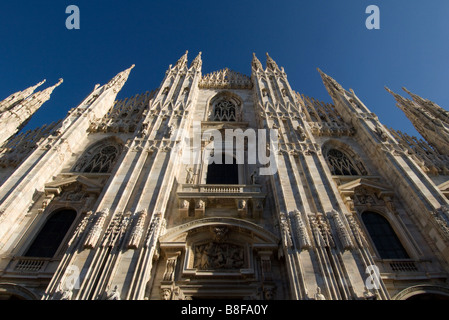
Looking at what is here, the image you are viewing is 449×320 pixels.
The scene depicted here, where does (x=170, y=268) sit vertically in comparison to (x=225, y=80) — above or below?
below

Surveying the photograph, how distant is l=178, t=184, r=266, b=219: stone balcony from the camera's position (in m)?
11.7

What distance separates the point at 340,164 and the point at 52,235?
49.0ft

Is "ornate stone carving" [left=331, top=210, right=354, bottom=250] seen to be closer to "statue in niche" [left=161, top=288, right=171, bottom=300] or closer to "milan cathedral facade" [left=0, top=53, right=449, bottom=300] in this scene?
"milan cathedral facade" [left=0, top=53, right=449, bottom=300]

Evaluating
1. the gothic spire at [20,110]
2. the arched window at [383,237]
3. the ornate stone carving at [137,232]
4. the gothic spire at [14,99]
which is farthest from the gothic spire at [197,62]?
the arched window at [383,237]

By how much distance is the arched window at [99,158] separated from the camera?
15.2 m

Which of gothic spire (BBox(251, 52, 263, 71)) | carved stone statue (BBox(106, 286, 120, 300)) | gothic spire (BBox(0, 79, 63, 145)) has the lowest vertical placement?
carved stone statue (BBox(106, 286, 120, 300))

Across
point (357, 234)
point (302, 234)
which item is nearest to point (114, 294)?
point (302, 234)

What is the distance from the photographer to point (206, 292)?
361 inches

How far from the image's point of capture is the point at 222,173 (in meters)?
15.0

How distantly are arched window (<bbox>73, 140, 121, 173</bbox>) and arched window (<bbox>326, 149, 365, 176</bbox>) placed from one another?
41.1ft

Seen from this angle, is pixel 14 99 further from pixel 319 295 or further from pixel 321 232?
pixel 319 295

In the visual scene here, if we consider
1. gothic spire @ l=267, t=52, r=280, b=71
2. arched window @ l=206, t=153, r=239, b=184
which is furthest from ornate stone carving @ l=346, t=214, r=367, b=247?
gothic spire @ l=267, t=52, r=280, b=71

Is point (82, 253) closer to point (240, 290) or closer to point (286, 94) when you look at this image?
point (240, 290)
